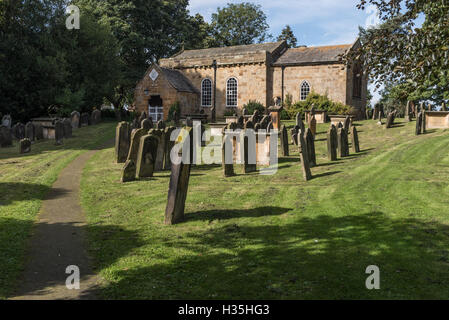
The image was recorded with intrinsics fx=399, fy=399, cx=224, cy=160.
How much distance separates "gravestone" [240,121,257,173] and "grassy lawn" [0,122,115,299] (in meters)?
6.64

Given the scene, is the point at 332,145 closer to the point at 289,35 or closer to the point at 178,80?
the point at 178,80

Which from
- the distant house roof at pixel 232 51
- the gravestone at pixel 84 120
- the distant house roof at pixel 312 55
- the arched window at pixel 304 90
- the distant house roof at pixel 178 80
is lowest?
the gravestone at pixel 84 120

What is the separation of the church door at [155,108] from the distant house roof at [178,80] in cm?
230

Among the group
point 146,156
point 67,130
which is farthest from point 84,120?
point 146,156

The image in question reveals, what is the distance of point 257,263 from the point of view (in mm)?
6594

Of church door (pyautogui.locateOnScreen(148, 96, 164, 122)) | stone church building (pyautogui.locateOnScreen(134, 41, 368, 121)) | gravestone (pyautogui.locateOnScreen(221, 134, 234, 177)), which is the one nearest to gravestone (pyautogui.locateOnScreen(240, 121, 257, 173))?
gravestone (pyautogui.locateOnScreen(221, 134, 234, 177))

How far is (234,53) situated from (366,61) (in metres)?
31.1

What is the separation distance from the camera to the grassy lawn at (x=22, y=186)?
7.00 m

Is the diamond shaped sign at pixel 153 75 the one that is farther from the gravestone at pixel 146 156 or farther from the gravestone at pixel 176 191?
the gravestone at pixel 176 191

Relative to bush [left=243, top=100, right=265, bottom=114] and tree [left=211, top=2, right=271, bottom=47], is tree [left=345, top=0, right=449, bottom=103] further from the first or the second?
tree [left=211, top=2, right=271, bottom=47]

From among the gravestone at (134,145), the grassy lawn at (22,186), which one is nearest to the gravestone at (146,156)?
the gravestone at (134,145)

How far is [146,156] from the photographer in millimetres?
13812
